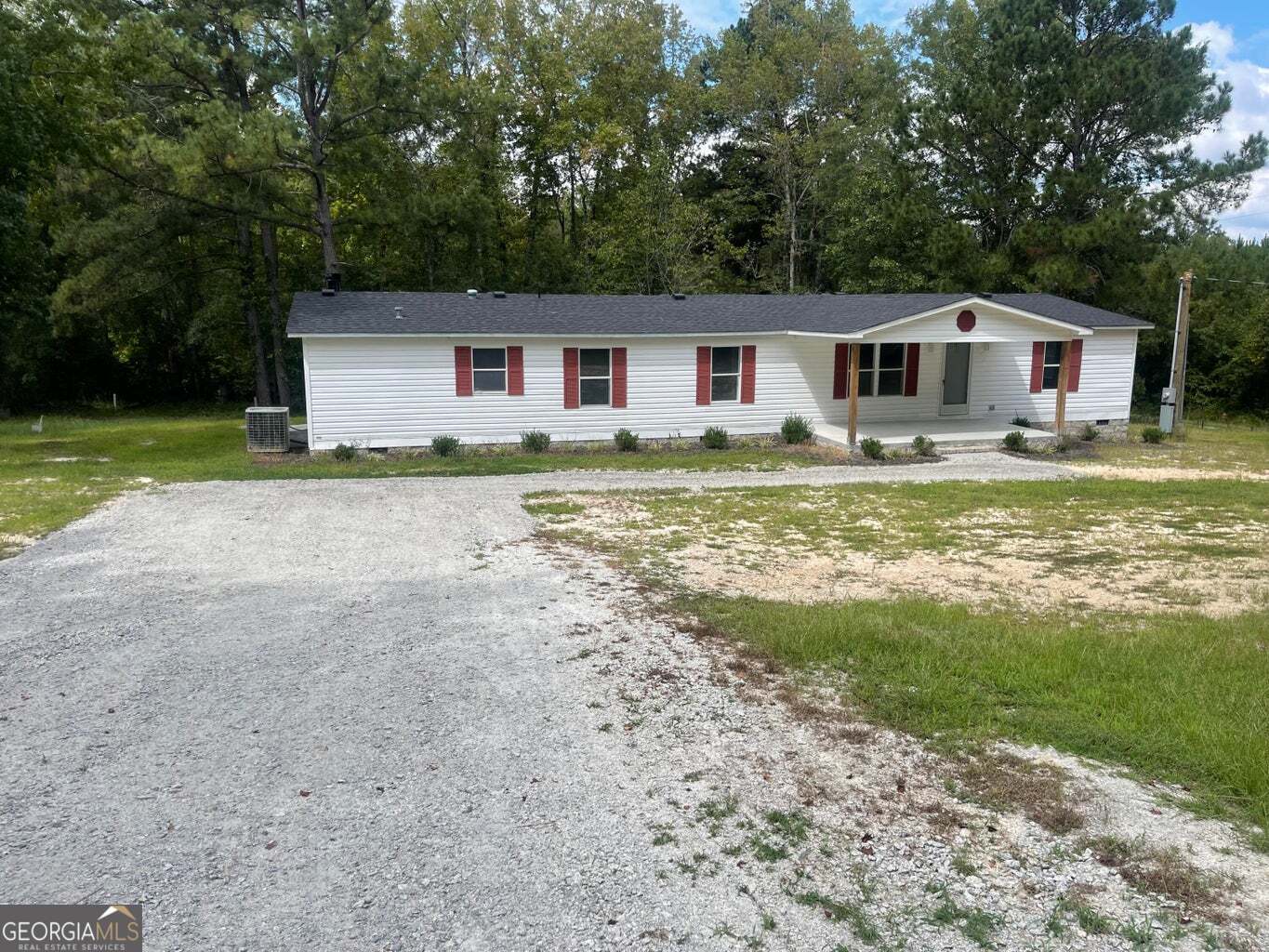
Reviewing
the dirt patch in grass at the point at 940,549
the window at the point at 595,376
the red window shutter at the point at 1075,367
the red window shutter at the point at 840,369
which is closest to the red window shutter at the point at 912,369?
the red window shutter at the point at 840,369

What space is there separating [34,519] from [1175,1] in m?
30.9

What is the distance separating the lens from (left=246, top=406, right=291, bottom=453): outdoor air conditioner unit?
17.2m

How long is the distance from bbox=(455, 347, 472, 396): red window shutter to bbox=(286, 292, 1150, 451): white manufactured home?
0.03m

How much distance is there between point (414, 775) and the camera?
425 cm

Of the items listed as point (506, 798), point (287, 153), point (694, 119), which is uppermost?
point (694, 119)

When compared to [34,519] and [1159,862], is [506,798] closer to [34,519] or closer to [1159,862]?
[1159,862]

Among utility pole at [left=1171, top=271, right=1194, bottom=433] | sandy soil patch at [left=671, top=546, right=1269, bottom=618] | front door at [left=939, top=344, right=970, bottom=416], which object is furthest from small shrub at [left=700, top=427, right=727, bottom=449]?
utility pole at [left=1171, top=271, right=1194, bottom=433]

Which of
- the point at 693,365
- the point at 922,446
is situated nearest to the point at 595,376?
the point at 693,365

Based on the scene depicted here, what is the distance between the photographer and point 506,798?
13.2 ft

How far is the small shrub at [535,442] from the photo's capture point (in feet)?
57.4

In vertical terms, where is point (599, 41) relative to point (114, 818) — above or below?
above

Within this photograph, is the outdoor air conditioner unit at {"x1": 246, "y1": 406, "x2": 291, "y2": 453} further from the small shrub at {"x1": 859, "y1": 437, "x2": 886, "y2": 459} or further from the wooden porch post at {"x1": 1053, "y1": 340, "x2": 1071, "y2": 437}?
the wooden porch post at {"x1": 1053, "y1": 340, "x2": 1071, "y2": 437}

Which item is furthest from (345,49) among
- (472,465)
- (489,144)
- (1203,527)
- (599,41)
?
(1203,527)

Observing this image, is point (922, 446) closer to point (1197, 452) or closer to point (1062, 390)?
point (1062, 390)
